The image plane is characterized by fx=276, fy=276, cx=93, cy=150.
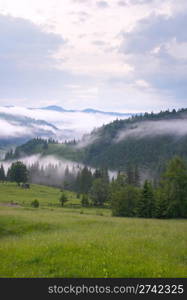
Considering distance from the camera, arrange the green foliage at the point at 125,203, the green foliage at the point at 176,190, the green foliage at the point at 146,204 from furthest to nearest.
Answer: the green foliage at the point at 125,203 < the green foliage at the point at 146,204 < the green foliage at the point at 176,190

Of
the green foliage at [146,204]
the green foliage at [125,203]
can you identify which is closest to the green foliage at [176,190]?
the green foliage at [146,204]

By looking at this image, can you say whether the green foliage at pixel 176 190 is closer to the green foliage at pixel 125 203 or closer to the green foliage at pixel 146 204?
the green foliage at pixel 146 204

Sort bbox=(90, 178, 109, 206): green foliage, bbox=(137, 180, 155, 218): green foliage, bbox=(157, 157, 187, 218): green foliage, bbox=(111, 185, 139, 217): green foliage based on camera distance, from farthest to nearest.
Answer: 1. bbox=(90, 178, 109, 206): green foliage
2. bbox=(111, 185, 139, 217): green foliage
3. bbox=(137, 180, 155, 218): green foliage
4. bbox=(157, 157, 187, 218): green foliage

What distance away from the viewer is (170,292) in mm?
10648

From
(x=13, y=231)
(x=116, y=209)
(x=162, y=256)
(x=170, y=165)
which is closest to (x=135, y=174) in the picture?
(x=116, y=209)

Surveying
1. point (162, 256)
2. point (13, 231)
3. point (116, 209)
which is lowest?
point (116, 209)

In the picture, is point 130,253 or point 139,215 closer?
point 130,253

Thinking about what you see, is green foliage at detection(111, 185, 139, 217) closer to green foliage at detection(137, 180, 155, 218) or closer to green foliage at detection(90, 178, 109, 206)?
green foliage at detection(137, 180, 155, 218)

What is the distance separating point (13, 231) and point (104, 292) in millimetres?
22387

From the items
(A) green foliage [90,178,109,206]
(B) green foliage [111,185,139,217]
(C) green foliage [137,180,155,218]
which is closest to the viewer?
(C) green foliage [137,180,155,218]

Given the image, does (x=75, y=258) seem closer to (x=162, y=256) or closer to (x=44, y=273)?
(x=44, y=273)

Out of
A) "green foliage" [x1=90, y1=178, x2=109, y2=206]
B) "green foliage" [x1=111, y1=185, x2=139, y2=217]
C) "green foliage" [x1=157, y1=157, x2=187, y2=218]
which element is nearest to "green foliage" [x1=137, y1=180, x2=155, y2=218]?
"green foliage" [x1=157, y1=157, x2=187, y2=218]

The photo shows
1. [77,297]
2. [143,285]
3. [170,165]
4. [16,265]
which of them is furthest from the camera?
[170,165]

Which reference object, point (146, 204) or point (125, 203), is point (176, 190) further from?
point (125, 203)
